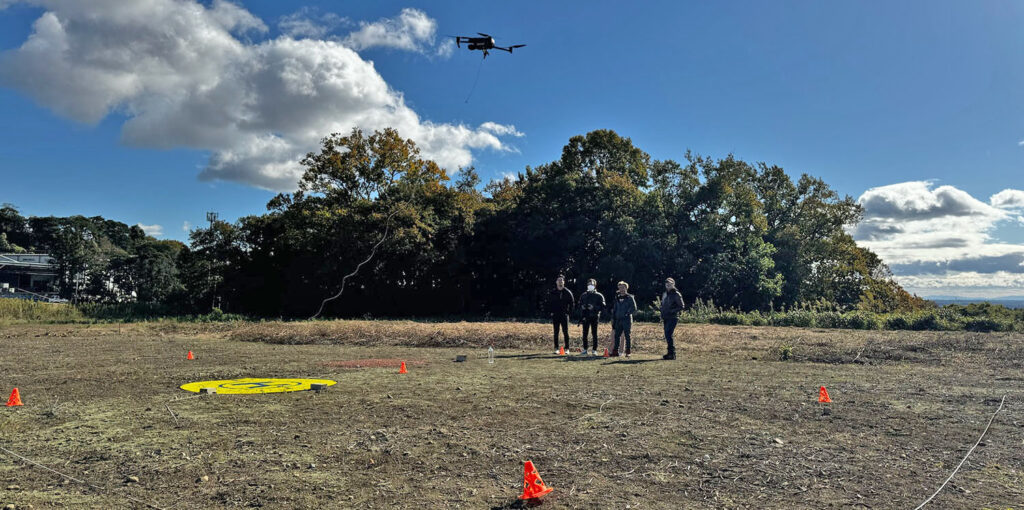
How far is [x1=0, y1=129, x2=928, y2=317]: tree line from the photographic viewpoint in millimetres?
40250

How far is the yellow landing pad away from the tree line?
27.1 metres

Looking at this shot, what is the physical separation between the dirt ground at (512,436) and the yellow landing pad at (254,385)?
493 mm

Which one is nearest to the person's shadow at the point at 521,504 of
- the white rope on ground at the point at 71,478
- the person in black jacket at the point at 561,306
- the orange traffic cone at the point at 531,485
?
the orange traffic cone at the point at 531,485

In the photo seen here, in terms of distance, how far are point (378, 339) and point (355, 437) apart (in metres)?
14.2

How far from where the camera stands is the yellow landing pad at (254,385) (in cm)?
1027

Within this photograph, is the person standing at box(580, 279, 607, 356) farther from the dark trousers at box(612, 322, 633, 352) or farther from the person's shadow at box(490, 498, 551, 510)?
the person's shadow at box(490, 498, 551, 510)

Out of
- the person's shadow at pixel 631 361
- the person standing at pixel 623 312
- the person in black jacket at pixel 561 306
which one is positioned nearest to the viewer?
the person's shadow at pixel 631 361

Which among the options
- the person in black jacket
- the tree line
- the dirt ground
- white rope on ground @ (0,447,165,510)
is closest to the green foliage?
the tree line

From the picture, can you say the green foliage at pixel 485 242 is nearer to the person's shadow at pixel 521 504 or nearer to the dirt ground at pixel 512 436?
the dirt ground at pixel 512 436

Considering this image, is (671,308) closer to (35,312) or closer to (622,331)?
(622,331)

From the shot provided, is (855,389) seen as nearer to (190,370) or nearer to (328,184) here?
(190,370)

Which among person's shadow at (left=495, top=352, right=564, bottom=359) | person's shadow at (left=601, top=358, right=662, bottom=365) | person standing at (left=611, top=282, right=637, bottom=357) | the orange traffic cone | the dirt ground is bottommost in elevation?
person's shadow at (left=495, top=352, right=564, bottom=359)

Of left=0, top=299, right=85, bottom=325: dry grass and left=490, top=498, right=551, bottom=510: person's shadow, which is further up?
left=0, top=299, right=85, bottom=325: dry grass

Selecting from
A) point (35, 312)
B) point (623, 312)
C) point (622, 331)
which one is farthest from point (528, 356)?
point (35, 312)
